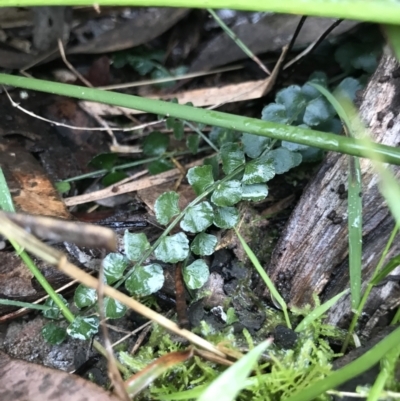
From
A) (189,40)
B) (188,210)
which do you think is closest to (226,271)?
(188,210)

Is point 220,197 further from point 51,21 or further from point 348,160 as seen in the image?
point 51,21

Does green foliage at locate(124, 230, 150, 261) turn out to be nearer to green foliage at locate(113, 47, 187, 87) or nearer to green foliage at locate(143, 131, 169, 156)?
green foliage at locate(143, 131, 169, 156)

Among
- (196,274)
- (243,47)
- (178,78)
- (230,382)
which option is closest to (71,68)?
(178,78)

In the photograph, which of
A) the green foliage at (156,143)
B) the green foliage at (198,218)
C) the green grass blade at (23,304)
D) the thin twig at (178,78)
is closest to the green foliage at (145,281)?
the green foliage at (198,218)

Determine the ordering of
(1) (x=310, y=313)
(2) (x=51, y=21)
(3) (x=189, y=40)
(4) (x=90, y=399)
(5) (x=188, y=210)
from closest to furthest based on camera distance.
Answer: (4) (x=90, y=399), (1) (x=310, y=313), (5) (x=188, y=210), (2) (x=51, y=21), (3) (x=189, y=40)

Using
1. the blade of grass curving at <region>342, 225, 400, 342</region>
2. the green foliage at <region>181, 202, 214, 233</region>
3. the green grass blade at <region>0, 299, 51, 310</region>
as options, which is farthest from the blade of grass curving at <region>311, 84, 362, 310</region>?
the green grass blade at <region>0, 299, 51, 310</region>

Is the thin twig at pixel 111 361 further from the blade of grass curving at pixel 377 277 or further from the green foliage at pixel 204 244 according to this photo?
the blade of grass curving at pixel 377 277
